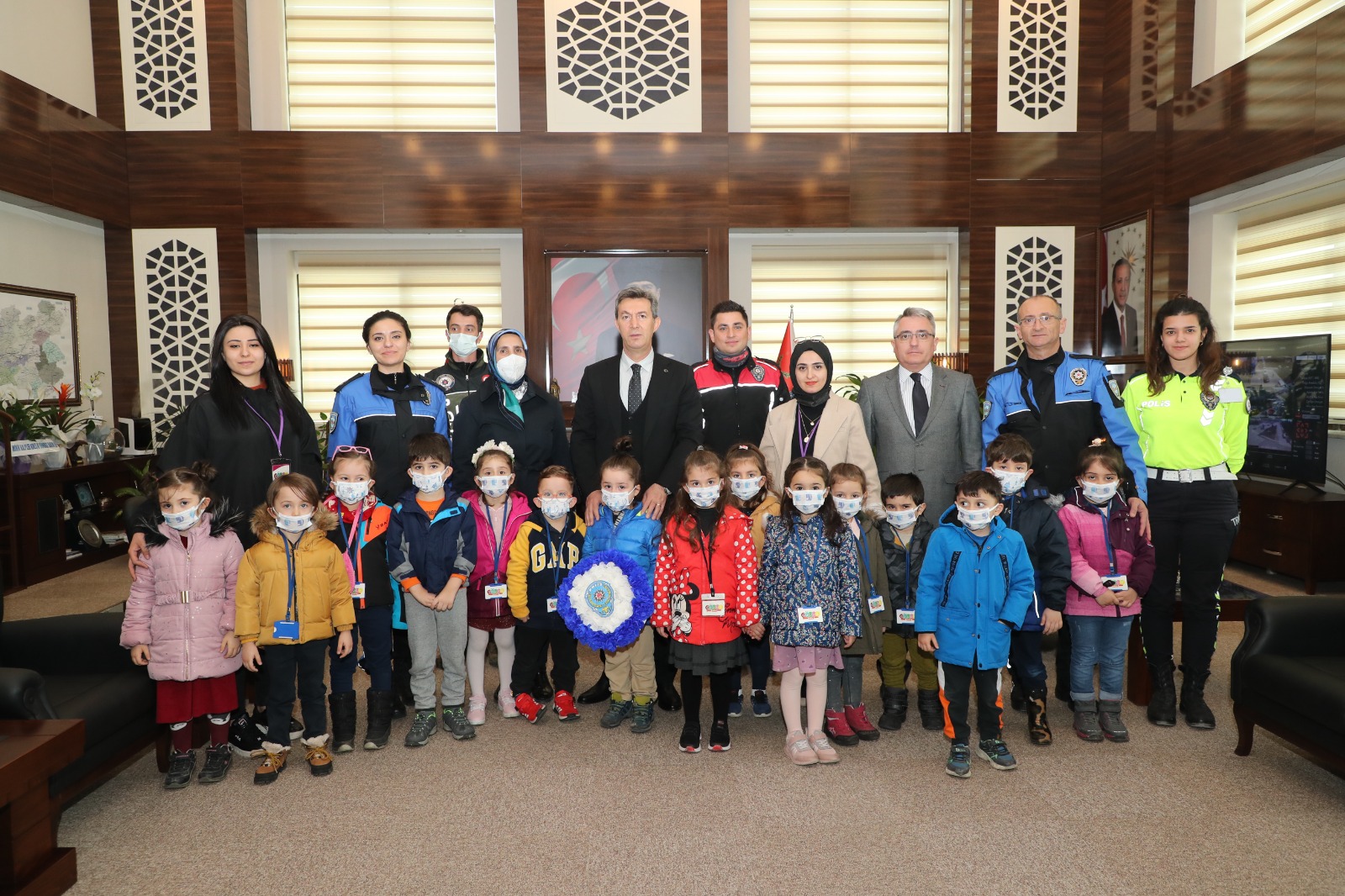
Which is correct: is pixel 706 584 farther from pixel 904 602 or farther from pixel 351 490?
pixel 351 490

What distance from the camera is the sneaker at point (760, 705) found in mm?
3555

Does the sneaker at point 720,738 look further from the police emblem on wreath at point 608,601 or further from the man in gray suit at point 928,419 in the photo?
A: the man in gray suit at point 928,419

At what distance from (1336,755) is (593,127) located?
6843 mm

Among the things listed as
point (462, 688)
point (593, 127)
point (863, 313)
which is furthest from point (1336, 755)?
point (593, 127)

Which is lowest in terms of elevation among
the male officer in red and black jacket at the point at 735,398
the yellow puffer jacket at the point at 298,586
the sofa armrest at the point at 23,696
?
the sofa armrest at the point at 23,696

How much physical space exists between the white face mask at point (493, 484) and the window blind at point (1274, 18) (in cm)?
589

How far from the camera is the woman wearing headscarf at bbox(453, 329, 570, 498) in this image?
3.56m

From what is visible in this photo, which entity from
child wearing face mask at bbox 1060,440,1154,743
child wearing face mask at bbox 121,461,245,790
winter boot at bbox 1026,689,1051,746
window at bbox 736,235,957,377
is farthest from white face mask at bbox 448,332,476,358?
window at bbox 736,235,957,377

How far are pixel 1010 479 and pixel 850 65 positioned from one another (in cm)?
621

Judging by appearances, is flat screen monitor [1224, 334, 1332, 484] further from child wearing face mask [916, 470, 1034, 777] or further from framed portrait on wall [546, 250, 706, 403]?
framed portrait on wall [546, 250, 706, 403]

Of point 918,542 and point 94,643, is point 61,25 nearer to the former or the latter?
point 94,643

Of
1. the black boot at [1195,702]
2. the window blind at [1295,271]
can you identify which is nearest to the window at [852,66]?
the window blind at [1295,271]

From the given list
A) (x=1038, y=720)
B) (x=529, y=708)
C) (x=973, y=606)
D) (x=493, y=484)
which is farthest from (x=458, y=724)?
(x=1038, y=720)

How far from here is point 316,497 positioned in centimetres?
299
